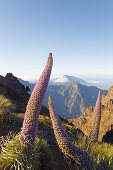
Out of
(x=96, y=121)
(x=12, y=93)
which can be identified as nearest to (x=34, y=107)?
(x=96, y=121)

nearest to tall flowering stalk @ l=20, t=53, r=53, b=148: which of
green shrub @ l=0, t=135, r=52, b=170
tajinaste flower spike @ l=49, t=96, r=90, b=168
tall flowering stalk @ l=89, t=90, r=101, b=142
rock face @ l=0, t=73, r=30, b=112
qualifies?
green shrub @ l=0, t=135, r=52, b=170

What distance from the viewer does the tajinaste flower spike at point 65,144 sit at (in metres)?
2.95

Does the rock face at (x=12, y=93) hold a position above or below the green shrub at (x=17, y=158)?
above

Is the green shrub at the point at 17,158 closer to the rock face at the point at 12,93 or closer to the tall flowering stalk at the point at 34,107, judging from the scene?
the tall flowering stalk at the point at 34,107

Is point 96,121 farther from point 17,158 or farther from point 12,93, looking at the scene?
point 12,93

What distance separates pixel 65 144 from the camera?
2971mm

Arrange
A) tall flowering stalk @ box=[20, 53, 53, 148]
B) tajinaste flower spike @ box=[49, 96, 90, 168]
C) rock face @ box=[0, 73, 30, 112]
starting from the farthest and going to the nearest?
1. rock face @ box=[0, 73, 30, 112]
2. tajinaste flower spike @ box=[49, 96, 90, 168]
3. tall flowering stalk @ box=[20, 53, 53, 148]

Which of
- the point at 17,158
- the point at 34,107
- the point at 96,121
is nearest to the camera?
the point at 34,107

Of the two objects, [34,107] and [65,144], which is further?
[65,144]

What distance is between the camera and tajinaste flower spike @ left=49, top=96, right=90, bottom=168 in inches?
116

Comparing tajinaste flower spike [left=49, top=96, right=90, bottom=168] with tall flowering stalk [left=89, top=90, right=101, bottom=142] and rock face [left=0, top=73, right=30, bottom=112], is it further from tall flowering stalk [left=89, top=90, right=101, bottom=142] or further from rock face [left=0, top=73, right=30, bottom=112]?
rock face [left=0, top=73, right=30, bottom=112]

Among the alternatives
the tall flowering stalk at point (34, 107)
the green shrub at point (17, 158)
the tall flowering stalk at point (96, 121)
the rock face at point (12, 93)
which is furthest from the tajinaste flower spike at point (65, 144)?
the rock face at point (12, 93)

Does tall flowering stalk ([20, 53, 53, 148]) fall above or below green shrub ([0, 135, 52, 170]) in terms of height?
above

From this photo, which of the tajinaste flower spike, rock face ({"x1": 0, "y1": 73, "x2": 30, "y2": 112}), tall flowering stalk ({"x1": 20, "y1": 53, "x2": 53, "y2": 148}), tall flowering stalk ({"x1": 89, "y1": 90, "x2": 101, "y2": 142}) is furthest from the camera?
rock face ({"x1": 0, "y1": 73, "x2": 30, "y2": 112})
